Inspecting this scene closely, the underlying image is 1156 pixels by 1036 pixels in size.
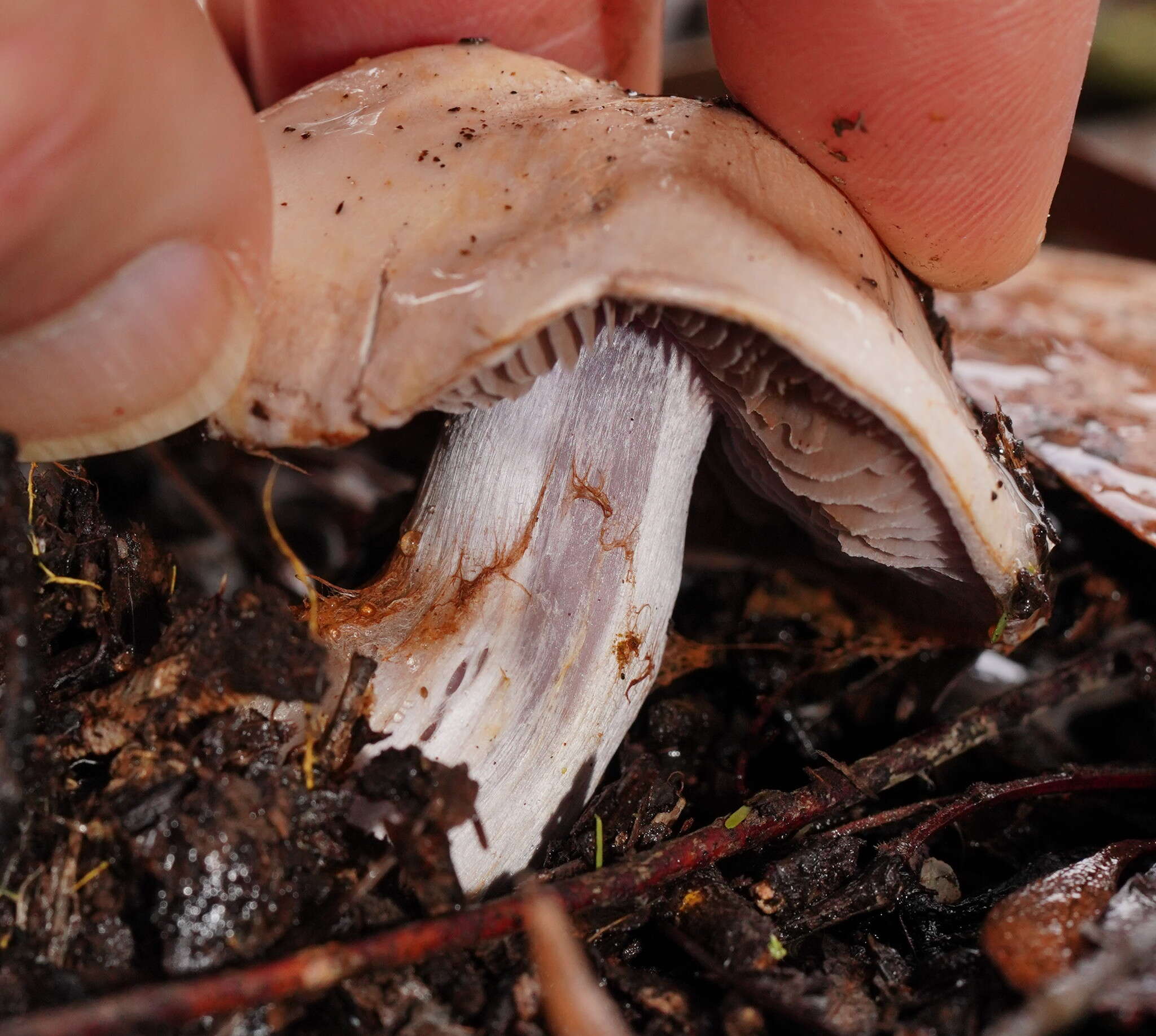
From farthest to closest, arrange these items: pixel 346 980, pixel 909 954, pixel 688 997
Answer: pixel 909 954, pixel 688 997, pixel 346 980

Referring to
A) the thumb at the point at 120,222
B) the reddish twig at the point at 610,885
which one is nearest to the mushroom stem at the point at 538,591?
the reddish twig at the point at 610,885

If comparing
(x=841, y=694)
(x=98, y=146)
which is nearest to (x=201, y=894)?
(x=98, y=146)

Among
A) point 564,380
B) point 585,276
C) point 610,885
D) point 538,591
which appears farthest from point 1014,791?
point 585,276

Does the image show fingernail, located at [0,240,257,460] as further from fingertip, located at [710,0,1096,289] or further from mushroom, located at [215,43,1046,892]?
fingertip, located at [710,0,1096,289]

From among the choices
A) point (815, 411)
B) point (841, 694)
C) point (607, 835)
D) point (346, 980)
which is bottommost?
point (841, 694)

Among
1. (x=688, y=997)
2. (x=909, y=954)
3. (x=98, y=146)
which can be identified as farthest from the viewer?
(x=909, y=954)

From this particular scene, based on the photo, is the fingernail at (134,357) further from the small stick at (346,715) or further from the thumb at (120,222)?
the small stick at (346,715)

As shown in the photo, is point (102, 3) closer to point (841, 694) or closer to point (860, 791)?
point (860, 791)
